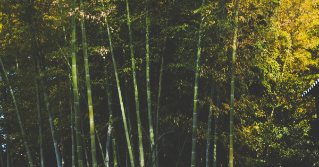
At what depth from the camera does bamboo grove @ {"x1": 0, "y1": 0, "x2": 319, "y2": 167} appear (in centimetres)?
437

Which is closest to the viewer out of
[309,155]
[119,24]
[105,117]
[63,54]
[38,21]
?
[63,54]

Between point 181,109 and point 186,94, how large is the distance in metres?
0.34

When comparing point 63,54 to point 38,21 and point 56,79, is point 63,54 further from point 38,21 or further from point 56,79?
point 56,79

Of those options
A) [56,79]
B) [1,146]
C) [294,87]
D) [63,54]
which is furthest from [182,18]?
[1,146]

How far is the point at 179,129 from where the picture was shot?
5.68 m

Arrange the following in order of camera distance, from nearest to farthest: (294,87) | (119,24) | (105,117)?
(119,24), (105,117), (294,87)

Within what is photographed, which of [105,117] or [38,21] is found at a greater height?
[38,21]

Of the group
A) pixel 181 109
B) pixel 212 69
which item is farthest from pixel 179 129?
pixel 212 69

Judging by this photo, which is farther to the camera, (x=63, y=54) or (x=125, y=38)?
(x=125, y=38)

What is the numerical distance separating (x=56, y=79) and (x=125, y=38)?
6.67 feet

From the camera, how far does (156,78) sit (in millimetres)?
5488

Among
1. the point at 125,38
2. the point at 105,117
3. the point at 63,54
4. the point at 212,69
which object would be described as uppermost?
the point at 125,38

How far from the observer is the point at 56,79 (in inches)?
245

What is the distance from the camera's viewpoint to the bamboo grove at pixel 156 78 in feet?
14.3
